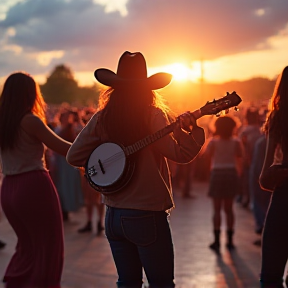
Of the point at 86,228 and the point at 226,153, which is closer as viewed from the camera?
the point at 226,153

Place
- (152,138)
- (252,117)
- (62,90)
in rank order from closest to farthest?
(152,138) < (252,117) < (62,90)

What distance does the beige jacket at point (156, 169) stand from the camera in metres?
3.19

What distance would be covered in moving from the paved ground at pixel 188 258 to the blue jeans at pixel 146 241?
8.34 ft

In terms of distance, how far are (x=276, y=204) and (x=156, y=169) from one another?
84 cm

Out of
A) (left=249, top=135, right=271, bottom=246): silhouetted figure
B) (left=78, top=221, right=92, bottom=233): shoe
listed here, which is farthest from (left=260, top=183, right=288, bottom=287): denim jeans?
(left=78, top=221, right=92, bottom=233): shoe

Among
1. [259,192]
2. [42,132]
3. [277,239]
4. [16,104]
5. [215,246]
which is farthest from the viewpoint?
[259,192]

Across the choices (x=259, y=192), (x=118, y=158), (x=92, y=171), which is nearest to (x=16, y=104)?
(x=92, y=171)

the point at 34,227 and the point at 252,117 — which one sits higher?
the point at 252,117

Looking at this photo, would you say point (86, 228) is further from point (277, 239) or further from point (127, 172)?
point (127, 172)

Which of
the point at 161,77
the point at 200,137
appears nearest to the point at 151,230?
the point at 200,137

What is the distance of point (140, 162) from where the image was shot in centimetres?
330

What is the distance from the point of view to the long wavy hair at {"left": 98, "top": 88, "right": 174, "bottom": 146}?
3301 mm

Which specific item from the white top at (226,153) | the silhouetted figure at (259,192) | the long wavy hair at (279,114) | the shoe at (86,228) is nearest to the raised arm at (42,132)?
the long wavy hair at (279,114)

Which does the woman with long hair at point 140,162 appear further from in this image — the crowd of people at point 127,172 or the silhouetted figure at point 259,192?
the silhouetted figure at point 259,192
